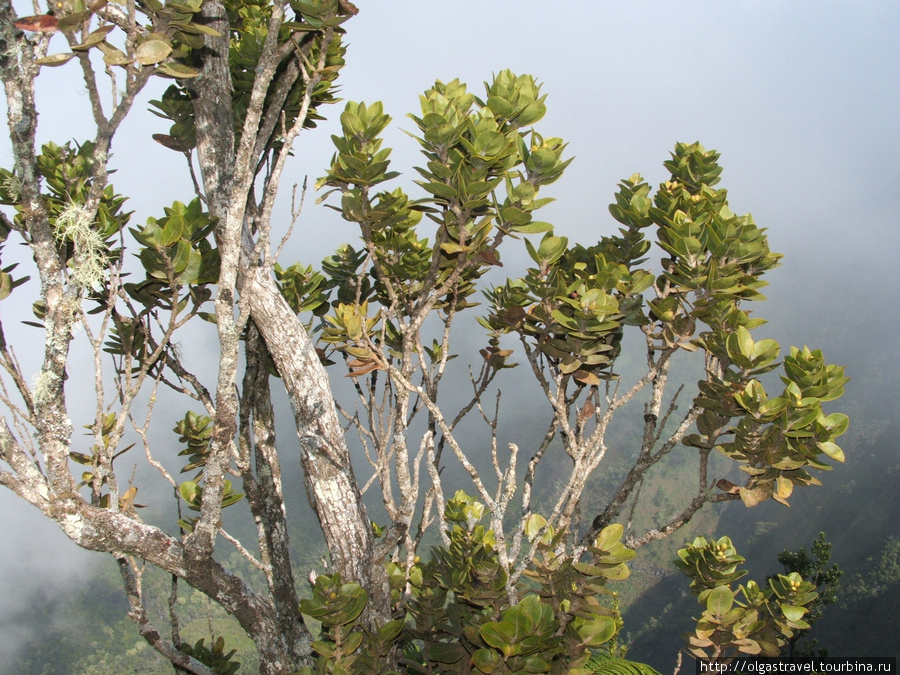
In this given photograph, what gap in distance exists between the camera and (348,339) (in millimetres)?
1804

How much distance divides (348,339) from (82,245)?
77 centimetres

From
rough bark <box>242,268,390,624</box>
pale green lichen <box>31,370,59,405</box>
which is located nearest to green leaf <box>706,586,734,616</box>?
rough bark <box>242,268,390,624</box>

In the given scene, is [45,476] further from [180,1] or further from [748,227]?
[748,227]

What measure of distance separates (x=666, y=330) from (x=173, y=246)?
161 cm

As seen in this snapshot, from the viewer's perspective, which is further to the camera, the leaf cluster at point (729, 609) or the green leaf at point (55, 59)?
the leaf cluster at point (729, 609)

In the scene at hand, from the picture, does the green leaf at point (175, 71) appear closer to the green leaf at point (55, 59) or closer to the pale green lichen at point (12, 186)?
the green leaf at point (55, 59)

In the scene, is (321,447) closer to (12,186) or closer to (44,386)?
(44,386)

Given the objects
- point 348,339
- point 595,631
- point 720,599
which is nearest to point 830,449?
point 720,599

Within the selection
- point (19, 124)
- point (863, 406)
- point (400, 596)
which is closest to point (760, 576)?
point (863, 406)

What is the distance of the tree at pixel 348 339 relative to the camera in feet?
4.73

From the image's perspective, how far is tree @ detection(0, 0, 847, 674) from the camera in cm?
144

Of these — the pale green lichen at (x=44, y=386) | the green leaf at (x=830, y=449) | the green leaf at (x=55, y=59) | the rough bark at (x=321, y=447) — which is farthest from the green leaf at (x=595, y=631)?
the green leaf at (x=55, y=59)

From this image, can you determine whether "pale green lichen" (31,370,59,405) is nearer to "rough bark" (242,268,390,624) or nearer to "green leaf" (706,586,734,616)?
"rough bark" (242,268,390,624)

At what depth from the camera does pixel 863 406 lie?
3061 cm
